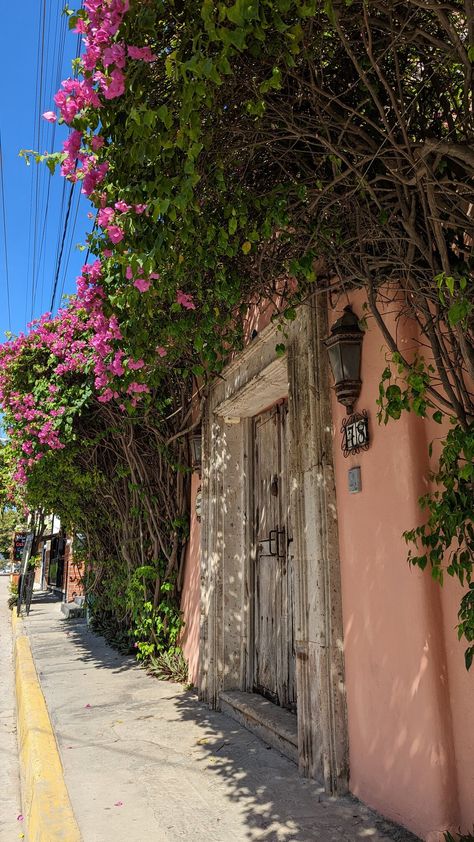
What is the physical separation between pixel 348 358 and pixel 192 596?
385cm

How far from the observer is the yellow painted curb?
2715 millimetres

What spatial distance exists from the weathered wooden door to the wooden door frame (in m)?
0.13

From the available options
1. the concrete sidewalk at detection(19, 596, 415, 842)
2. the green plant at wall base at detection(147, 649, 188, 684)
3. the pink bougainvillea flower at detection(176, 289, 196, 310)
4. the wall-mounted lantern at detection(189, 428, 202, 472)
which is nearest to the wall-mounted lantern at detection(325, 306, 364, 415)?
the pink bougainvillea flower at detection(176, 289, 196, 310)

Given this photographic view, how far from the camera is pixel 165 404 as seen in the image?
627 centimetres

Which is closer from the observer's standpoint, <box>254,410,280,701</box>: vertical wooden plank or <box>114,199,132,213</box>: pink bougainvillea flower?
A: <box>114,199,132,213</box>: pink bougainvillea flower

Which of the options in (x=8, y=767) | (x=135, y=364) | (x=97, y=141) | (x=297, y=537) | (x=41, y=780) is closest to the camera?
(x=97, y=141)

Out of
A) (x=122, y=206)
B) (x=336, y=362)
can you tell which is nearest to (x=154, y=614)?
(x=336, y=362)

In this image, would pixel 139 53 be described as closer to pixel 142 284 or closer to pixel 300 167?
pixel 142 284

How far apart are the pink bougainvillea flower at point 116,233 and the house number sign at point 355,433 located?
1.57 metres

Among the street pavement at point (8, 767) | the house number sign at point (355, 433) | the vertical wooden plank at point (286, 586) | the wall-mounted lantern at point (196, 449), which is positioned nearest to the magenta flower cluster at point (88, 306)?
the wall-mounted lantern at point (196, 449)

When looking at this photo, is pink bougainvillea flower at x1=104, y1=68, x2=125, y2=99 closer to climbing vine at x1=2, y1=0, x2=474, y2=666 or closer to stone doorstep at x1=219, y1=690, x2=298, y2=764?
climbing vine at x1=2, y1=0, x2=474, y2=666

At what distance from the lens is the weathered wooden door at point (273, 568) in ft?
14.8

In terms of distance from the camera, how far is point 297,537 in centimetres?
362

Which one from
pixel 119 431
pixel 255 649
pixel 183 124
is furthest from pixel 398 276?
pixel 119 431
